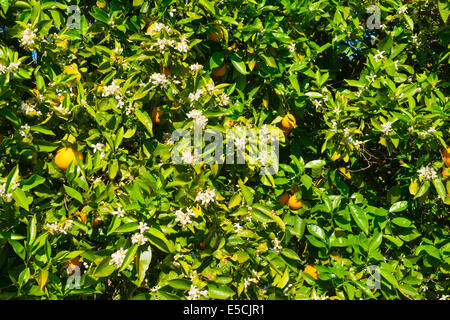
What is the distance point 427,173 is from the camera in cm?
188

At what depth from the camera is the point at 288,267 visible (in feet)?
5.98

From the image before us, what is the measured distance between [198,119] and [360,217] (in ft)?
2.99

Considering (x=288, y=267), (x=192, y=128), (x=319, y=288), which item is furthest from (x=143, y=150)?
(x=319, y=288)

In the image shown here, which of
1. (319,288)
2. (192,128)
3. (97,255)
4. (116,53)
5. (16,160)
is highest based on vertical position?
(116,53)

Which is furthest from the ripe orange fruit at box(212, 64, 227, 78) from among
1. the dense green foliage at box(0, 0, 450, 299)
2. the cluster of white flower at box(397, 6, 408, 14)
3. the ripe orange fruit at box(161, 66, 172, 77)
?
the cluster of white flower at box(397, 6, 408, 14)

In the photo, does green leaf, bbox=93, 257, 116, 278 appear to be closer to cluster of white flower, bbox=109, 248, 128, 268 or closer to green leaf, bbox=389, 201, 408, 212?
cluster of white flower, bbox=109, 248, 128, 268

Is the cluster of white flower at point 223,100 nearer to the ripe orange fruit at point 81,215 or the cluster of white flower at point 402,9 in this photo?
the ripe orange fruit at point 81,215

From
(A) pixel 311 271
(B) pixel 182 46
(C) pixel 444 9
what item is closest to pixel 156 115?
(B) pixel 182 46

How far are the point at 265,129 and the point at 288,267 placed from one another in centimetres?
67

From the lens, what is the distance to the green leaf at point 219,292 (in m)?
1.50

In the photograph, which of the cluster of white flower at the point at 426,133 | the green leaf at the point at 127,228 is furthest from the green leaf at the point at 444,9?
the green leaf at the point at 127,228

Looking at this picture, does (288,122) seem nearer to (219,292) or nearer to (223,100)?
(223,100)

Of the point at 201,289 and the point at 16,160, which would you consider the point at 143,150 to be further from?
the point at 201,289

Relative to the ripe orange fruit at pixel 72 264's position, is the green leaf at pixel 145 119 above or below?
above
